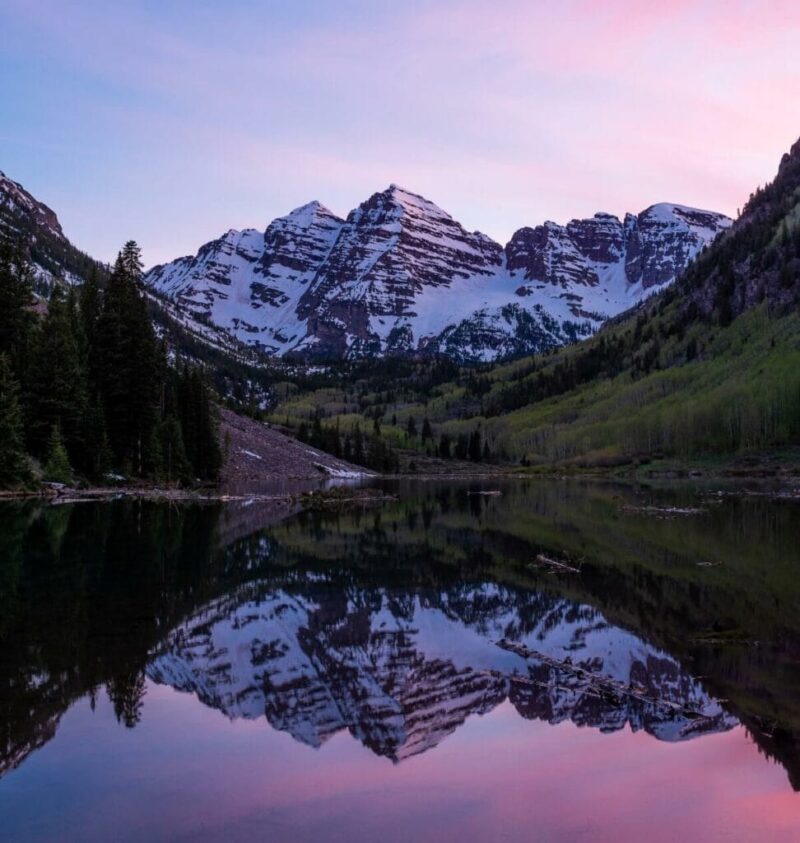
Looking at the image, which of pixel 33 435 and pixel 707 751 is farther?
pixel 33 435

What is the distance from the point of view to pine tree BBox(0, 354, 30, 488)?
59125 millimetres

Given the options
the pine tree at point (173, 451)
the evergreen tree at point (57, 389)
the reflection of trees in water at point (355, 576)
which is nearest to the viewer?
the reflection of trees in water at point (355, 576)

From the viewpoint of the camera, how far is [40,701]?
14078 millimetres

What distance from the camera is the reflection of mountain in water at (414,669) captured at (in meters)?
14.5

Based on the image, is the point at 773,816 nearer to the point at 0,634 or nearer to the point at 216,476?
the point at 0,634

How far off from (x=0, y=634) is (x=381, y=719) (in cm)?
975

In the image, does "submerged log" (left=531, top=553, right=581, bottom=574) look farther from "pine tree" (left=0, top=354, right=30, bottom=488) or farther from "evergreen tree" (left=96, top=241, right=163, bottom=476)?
"evergreen tree" (left=96, top=241, right=163, bottom=476)

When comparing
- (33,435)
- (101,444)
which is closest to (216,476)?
(101,444)

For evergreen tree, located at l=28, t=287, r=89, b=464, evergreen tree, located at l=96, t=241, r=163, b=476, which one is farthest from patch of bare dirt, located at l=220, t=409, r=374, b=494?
evergreen tree, located at l=28, t=287, r=89, b=464

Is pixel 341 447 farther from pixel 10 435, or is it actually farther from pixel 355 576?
pixel 355 576

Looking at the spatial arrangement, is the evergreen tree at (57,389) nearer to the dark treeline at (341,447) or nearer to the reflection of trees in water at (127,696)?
the reflection of trees in water at (127,696)

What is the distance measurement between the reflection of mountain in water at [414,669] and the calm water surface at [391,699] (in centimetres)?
8

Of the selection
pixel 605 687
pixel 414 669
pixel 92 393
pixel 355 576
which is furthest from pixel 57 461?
pixel 605 687

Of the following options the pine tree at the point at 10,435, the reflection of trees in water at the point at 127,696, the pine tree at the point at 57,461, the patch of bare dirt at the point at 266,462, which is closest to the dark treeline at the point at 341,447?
the patch of bare dirt at the point at 266,462
